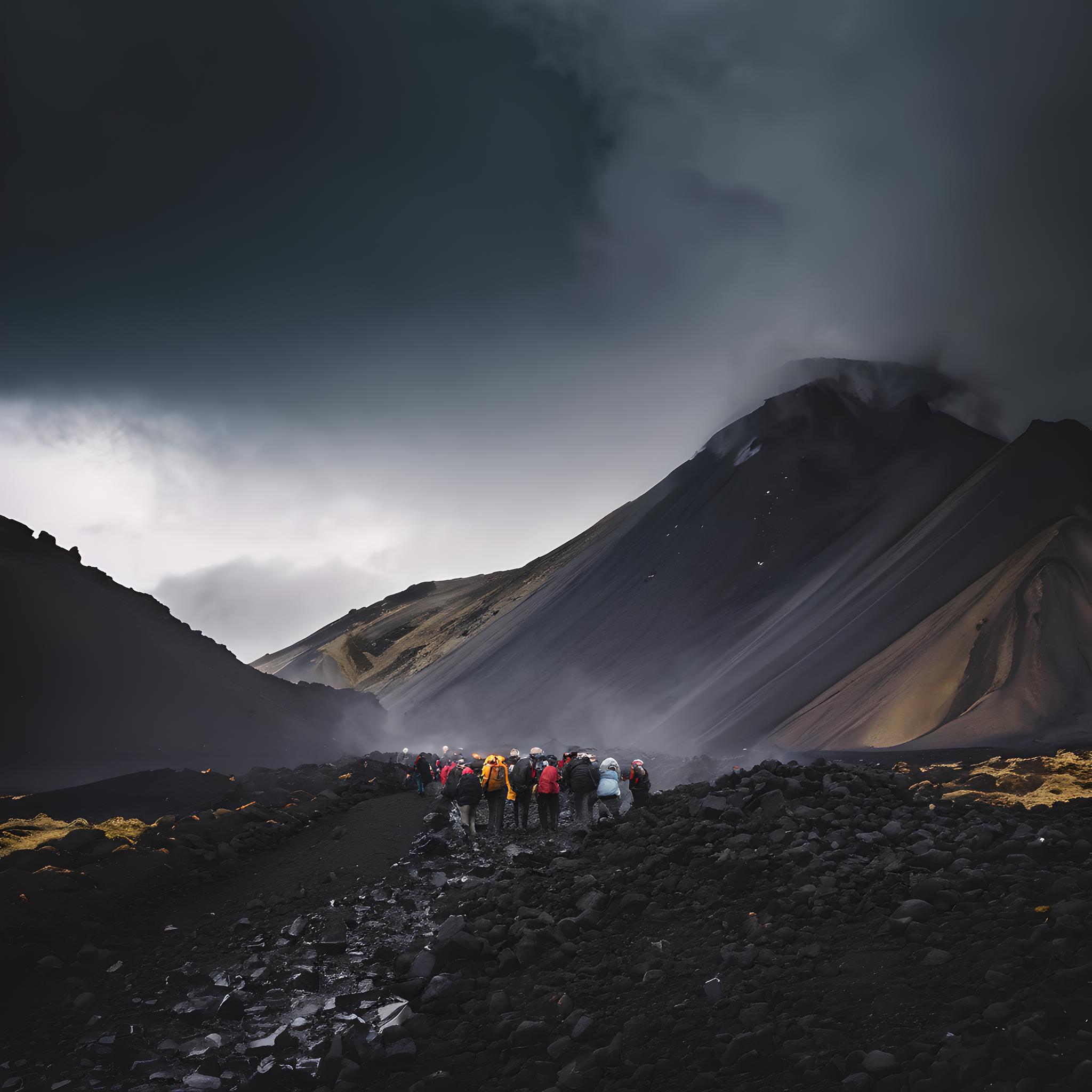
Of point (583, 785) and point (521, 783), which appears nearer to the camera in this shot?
point (583, 785)

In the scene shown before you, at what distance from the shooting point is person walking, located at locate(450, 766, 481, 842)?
17.3 metres

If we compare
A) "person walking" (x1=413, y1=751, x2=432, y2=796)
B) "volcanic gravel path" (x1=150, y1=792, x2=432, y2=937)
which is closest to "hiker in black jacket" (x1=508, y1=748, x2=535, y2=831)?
"volcanic gravel path" (x1=150, y1=792, x2=432, y2=937)

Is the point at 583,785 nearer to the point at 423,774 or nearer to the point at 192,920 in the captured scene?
the point at 192,920

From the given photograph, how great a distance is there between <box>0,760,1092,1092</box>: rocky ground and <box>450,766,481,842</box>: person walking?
2515mm

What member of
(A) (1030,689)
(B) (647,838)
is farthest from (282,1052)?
(A) (1030,689)

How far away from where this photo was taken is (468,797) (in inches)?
682

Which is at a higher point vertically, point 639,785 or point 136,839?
point 136,839

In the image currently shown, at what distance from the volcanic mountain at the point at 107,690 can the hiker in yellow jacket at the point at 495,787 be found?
1637 cm

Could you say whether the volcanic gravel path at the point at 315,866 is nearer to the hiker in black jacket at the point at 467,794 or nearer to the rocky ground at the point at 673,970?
the rocky ground at the point at 673,970

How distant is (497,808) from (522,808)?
0.65 meters

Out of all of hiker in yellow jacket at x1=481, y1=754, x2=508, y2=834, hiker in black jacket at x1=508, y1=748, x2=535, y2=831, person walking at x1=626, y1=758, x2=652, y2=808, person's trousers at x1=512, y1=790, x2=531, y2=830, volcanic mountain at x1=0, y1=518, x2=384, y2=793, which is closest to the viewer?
person walking at x1=626, y1=758, x2=652, y2=808

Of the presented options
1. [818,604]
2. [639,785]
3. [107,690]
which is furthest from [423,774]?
[818,604]

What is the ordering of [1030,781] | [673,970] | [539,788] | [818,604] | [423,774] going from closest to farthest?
[673,970], [1030,781], [539,788], [423,774], [818,604]

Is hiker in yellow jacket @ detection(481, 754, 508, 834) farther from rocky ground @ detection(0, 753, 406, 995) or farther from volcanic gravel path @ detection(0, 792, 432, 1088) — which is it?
rocky ground @ detection(0, 753, 406, 995)
